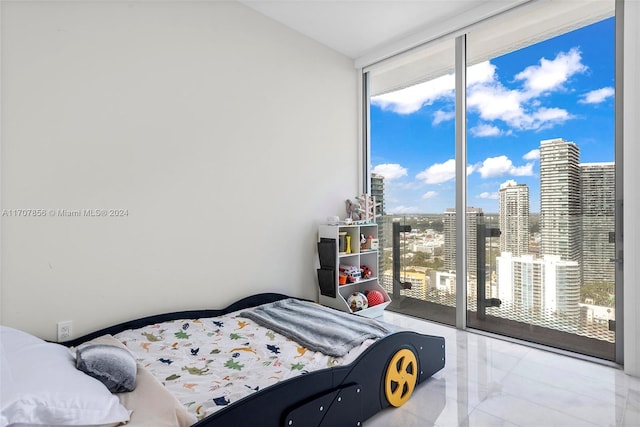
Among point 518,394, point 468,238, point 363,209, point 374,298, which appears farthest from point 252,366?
point 468,238

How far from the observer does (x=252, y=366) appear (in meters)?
1.65

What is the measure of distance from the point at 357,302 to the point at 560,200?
1724 millimetres

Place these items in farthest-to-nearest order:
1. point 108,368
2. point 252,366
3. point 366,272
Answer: point 366,272
point 252,366
point 108,368

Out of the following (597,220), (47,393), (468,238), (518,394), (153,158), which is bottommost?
(518,394)

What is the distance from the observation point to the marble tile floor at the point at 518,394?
1.59 m

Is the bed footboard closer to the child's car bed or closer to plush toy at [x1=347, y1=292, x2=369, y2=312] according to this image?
the child's car bed

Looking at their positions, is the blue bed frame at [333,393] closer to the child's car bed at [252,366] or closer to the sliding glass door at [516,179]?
the child's car bed at [252,366]

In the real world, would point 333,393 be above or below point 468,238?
below

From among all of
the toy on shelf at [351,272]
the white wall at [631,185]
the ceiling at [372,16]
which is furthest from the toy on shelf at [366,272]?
the ceiling at [372,16]

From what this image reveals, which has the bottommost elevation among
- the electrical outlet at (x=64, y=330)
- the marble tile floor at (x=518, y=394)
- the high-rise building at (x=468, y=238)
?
the marble tile floor at (x=518, y=394)

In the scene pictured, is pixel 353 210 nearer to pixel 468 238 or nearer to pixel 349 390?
pixel 468 238

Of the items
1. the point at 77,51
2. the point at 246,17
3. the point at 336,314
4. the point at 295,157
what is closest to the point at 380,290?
the point at 336,314

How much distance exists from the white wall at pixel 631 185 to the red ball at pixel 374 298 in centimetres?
170

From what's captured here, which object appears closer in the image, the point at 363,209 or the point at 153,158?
the point at 153,158
